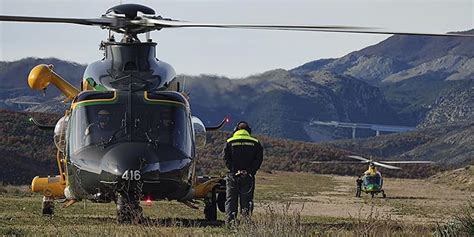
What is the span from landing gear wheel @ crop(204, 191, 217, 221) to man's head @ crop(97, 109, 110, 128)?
3.19 m

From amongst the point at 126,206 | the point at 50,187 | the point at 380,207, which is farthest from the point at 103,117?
the point at 380,207

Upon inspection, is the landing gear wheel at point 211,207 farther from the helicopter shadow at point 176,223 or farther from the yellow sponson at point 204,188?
the helicopter shadow at point 176,223

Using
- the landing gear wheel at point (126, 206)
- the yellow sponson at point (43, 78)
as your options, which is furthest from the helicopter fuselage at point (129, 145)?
the yellow sponson at point (43, 78)

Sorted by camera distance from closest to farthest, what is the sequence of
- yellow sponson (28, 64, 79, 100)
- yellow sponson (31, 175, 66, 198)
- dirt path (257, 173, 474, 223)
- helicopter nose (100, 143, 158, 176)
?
helicopter nose (100, 143, 158, 176), yellow sponson (31, 175, 66, 198), yellow sponson (28, 64, 79, 100), dirt path (257, 173, 474, 223)

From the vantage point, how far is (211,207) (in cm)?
1983

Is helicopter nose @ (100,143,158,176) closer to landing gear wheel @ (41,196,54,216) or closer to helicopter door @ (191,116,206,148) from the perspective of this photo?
helicopter door @ (191,116,206,148)

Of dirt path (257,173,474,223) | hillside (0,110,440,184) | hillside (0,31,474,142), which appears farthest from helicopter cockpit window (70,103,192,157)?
hillside (0,110,440,184)

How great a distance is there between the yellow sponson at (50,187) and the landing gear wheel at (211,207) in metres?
2.79

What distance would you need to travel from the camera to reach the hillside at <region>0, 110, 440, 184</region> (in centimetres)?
5478

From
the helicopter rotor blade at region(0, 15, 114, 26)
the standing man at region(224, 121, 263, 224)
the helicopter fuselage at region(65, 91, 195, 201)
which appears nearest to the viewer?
the helicopter rotor blade at region(0, 15, 114, 26)

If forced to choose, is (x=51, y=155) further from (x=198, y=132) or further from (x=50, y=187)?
(x=198, y=132)

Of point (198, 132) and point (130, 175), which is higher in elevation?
point (198, 132)

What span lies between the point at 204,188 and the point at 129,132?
2.88 meters

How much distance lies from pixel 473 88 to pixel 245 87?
12851cm
